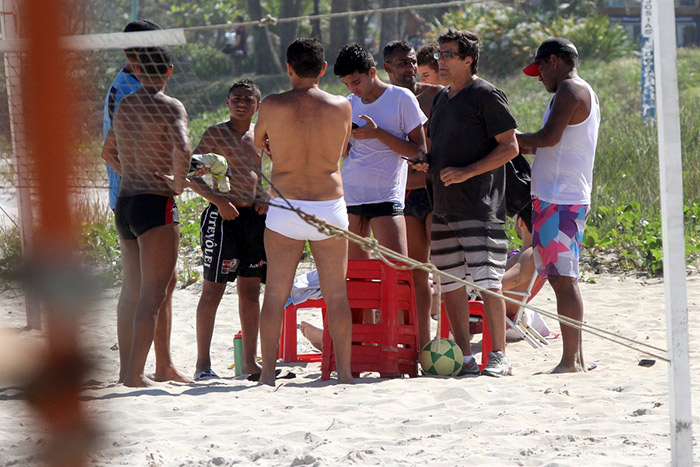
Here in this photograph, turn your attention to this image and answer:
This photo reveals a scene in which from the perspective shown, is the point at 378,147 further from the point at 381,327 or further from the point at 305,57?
the point at 381,327

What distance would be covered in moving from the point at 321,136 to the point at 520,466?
2.11 m

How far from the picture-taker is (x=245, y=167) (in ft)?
18.1

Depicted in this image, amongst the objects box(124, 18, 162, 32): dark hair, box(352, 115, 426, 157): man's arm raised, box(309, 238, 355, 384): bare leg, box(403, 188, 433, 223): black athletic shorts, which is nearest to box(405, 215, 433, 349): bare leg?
box(403, 188, 433, 223): black athletic shorts

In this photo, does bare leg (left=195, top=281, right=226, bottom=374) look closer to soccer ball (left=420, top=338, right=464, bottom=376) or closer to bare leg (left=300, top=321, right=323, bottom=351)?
bare leg (left=300, top=321, right=323, bottom=351)

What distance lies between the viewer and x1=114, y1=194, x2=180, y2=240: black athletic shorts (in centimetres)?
490

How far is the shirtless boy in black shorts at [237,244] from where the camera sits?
549 centimetres

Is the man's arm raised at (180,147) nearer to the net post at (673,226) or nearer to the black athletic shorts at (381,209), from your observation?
the black athletic shorts at (381,209)

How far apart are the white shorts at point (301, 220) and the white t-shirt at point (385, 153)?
1.99 feet

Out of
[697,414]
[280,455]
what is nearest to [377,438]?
[280,455]

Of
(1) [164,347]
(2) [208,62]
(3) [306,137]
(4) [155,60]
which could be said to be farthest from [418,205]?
(2) [208,62]

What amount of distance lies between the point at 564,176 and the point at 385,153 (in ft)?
3.50

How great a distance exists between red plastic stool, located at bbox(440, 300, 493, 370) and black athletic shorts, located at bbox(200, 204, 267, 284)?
3.91ft

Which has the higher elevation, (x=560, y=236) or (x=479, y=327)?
(x=560, y=236)

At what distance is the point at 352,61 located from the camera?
541cm
